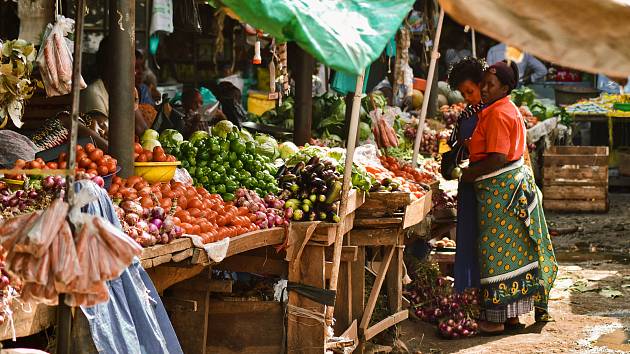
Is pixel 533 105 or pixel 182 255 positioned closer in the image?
pixel 182 255

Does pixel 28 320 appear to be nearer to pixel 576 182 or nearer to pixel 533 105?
pixel 576 182

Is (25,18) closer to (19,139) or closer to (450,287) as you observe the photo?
(19,139)

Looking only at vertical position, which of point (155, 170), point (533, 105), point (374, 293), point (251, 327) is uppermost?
point (533, 105)

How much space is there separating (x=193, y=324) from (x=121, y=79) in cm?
146

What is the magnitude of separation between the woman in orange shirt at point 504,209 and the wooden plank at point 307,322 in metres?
2.29

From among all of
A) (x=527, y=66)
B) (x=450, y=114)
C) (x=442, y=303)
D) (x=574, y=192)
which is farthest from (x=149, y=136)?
(x=527, y=66)

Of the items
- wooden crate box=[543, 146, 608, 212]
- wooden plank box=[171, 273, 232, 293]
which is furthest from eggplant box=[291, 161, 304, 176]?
wooden crate box=[543, 146, 608, 212]

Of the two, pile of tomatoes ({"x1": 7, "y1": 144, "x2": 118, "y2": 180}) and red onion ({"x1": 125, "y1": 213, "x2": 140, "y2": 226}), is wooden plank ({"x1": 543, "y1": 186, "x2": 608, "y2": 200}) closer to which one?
pile of tomatoes ({"x1": 7, "y1": 144, "x2": 118, "y2": 180})

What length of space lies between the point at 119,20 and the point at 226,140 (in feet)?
5.07

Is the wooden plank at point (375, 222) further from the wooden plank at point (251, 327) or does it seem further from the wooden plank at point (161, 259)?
the wooden plank at point (161, 259)

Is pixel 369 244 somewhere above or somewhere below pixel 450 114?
below

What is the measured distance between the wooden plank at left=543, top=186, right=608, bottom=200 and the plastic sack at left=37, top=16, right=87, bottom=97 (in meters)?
9.68

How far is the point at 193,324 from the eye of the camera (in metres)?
5.62

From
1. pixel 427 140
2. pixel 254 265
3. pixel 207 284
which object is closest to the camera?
pixel 207 284
